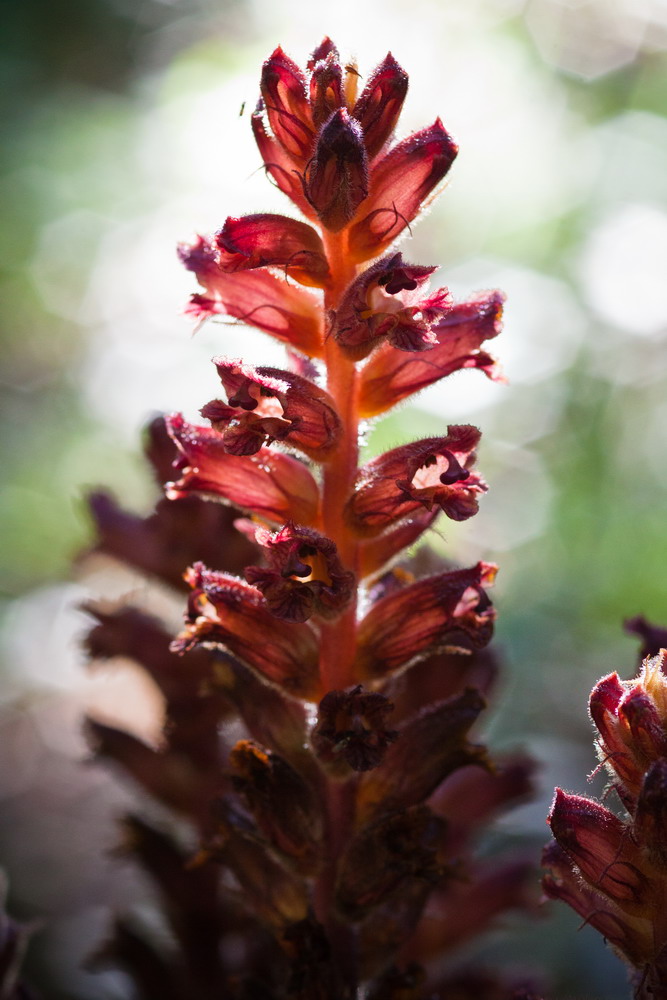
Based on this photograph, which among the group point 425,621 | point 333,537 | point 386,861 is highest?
point 333,537

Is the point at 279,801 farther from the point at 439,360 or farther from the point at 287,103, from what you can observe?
the point at 287,103

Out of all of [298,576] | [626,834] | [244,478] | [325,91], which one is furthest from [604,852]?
[325,91]

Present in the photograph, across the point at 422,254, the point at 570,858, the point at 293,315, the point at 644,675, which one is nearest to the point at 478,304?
the point at 293,315

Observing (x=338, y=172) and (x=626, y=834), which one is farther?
(x=338, y=172)

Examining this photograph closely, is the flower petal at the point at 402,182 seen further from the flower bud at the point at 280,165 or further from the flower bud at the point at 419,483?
the flower bud at the point at 419,483

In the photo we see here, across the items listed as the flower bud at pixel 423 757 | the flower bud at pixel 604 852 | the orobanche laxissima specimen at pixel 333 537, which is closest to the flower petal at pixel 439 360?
the orobanche laxissima specimen at pixel 333 537

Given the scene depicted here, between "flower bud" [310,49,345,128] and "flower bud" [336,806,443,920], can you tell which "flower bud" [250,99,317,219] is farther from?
"flower bud" [336,806,443,920]
